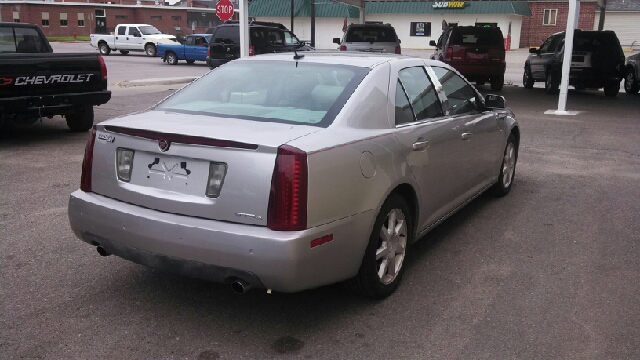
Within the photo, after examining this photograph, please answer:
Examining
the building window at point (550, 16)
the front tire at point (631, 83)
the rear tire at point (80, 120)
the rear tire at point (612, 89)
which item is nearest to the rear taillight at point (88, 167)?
the rear tire at point (80, 120)

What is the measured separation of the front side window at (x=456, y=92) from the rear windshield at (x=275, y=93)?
119cm

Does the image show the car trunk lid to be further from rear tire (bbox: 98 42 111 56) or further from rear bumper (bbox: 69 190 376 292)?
rear tire (bbox: 98 42 111 56)

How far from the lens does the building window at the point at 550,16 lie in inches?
2170

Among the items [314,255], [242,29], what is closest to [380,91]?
[314,255]

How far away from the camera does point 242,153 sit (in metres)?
3.53

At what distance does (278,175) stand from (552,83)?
58.0ft

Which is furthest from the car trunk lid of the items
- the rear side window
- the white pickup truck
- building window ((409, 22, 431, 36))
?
building window ((409, 22, 431, 36))

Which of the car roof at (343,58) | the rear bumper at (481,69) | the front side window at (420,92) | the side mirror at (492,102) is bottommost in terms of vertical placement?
the rear bumper at (481,69)

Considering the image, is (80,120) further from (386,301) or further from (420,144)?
(386,301)

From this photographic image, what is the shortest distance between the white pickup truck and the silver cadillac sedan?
35.9m

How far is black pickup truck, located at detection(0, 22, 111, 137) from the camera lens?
886cm

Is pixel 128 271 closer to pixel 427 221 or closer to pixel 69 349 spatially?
pixel 69 349

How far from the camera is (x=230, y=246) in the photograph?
347cm

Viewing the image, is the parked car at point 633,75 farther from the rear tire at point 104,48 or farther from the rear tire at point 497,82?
the rear tire at point 104,48
